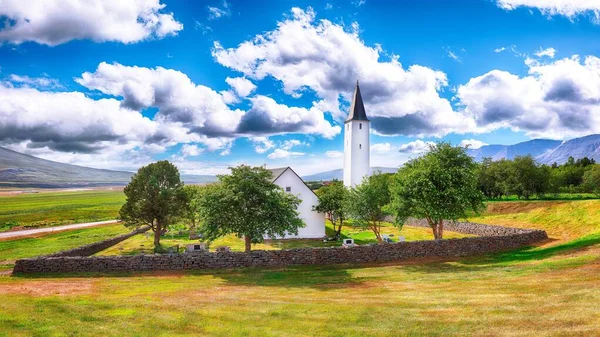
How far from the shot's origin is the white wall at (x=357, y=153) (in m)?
71.1

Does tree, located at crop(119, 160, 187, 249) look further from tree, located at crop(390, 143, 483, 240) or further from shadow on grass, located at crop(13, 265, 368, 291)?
tree, located at crop(390, 143, 483, 240)

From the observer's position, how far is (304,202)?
52562 mm

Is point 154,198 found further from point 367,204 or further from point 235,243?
point 367,204

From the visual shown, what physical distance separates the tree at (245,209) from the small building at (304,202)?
65.7 feet

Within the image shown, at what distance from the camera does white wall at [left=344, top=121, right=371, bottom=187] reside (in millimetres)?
71125

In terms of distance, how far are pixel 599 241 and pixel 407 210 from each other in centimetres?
1527

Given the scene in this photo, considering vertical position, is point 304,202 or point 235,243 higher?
point 304,202

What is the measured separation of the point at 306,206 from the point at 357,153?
2295 centimetres

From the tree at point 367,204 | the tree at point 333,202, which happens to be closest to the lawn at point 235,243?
the tree at point 333,202

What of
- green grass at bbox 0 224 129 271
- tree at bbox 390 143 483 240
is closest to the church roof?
tree at bbox 390 143 483 240

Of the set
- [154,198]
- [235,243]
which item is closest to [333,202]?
[235,243]

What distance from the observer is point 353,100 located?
73312 mm

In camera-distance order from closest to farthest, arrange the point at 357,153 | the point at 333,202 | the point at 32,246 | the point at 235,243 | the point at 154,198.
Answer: the point at 154,198 < the point at 32,246 < the point at 235,243 < the point at 333,202 < the point at 357,153

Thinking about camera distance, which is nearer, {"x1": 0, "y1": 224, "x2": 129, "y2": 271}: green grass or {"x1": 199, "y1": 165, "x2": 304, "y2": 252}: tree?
{"x1": 199, "y1": 165, "x2": 304, "y2": 252}: tree
